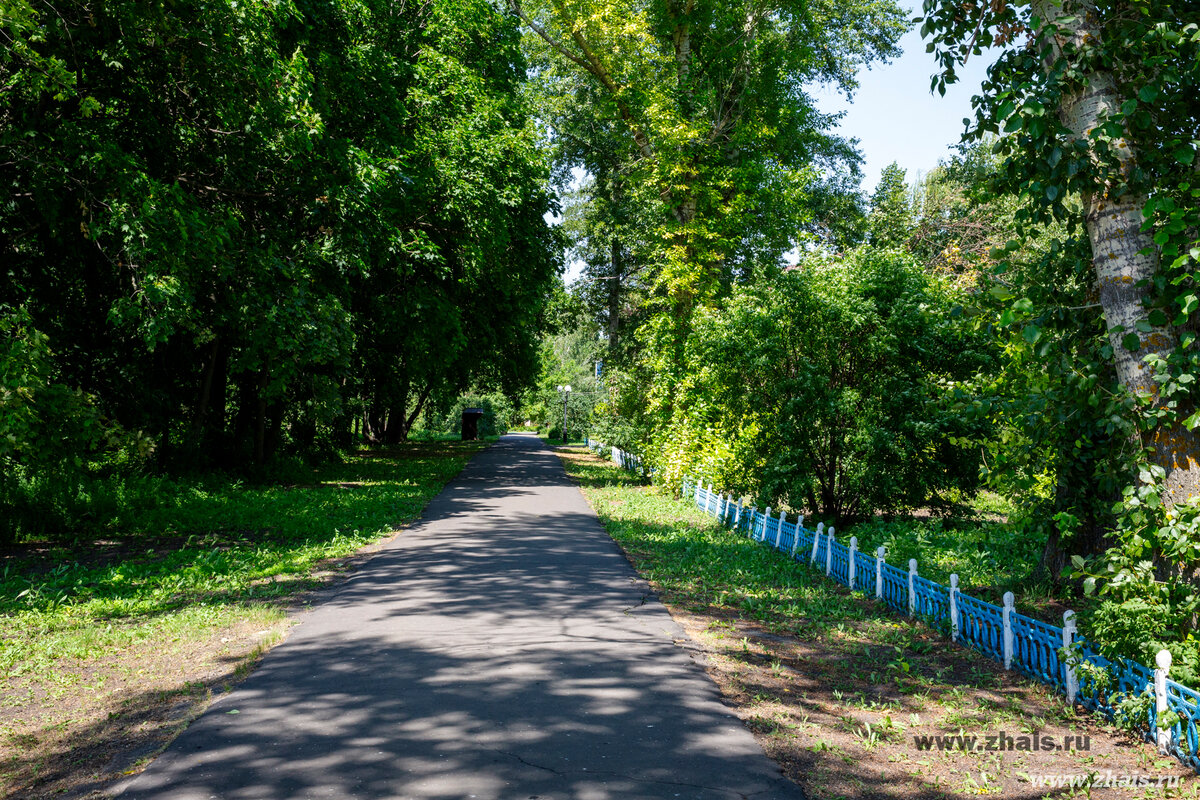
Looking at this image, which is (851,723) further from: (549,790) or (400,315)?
(400,315)

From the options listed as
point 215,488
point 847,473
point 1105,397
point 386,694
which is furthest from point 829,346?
point 215,488

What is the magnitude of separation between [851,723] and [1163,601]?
2.13 metres

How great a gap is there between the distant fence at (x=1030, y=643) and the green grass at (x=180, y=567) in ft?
21.7

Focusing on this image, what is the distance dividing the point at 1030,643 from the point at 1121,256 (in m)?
3.10

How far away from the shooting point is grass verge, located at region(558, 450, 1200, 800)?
4.39 metres

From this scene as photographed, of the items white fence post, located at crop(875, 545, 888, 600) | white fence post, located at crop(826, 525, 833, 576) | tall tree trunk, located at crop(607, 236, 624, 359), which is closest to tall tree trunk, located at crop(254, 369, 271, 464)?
tall tree trunk, located at crop(607, 236, 624, 359)

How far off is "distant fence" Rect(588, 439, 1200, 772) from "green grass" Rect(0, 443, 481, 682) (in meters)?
6.60

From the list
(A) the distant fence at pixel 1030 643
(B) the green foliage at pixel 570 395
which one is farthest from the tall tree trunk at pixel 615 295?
(A) the distant fence at pixel 1030 643

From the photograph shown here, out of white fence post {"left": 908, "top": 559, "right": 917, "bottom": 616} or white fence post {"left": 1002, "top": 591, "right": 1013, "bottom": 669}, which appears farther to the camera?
white fence post {"left": 908, "top": 559, "right": 917, "bottom": 616}

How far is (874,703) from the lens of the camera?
221 inches

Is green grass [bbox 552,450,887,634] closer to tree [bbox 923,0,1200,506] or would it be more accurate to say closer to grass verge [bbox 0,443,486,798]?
tree [bbox 923,0,1200,506]

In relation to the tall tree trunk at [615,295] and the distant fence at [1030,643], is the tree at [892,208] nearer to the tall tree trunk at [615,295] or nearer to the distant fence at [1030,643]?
the tall tree trunk at [615,295]

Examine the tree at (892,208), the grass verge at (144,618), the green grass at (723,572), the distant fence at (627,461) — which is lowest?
the grass verge at (144,618)

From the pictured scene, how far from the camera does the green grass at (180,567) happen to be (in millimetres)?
7117
